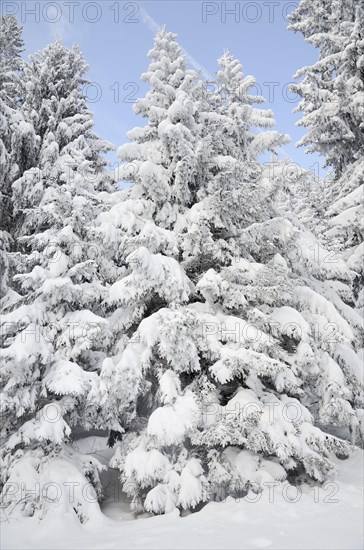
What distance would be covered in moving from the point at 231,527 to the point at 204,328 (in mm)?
3876

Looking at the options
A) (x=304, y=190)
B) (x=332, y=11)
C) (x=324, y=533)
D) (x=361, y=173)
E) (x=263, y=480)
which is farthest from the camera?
(x=304, y=190)

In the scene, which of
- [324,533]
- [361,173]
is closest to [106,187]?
[361,173]

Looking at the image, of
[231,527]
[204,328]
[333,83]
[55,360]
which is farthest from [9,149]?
[231,527]

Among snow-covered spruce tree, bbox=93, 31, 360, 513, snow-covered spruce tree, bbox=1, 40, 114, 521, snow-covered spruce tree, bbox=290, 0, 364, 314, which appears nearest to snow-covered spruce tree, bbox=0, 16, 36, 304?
snow-covered spruce tree, bbox=1, 40, 114, 521

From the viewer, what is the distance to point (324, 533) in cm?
663

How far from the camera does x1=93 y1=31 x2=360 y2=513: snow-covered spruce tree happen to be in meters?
8.23

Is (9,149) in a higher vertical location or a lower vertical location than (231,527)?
higher

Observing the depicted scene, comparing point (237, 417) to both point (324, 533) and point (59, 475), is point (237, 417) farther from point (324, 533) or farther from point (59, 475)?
point (59, 475)

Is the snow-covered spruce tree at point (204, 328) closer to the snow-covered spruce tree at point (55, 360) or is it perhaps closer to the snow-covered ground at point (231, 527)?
the snow-covered ground at point (231, 527)

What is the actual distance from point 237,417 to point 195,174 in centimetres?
639

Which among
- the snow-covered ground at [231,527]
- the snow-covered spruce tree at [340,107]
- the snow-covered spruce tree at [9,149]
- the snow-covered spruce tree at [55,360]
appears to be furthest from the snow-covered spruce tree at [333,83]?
the snow-covered ground at [231,527]

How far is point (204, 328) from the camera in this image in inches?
360

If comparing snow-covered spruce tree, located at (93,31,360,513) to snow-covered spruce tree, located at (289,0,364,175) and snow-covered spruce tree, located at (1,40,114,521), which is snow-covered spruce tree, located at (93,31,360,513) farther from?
snow-covered spruce tree, located at (289,0,364,175)

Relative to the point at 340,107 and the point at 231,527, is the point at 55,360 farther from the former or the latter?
the point at 340,107
